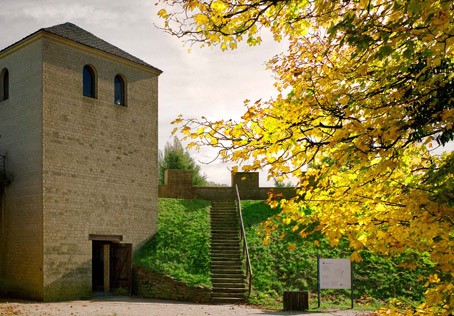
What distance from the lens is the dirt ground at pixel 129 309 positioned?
14445mm

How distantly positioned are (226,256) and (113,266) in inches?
178

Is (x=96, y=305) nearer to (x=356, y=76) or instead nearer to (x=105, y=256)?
(x=105, y=256)

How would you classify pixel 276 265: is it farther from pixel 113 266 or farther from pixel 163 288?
pixel 113 266

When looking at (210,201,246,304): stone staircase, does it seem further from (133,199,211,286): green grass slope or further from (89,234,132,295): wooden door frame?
(89,234,132,295): wooden door frame

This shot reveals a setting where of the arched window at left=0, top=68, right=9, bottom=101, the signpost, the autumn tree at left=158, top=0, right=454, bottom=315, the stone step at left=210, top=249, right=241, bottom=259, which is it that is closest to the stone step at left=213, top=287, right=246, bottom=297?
the stone step at left=210, top=249, right=241, bottom=259

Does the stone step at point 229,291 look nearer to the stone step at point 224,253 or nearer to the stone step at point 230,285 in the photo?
the stone step at point 230,285

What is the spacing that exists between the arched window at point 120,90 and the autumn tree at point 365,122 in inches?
636

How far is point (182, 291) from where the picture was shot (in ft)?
59.2

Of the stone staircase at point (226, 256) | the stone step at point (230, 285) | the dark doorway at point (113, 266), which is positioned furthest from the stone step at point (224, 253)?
the dark doorway at point (113, 266)

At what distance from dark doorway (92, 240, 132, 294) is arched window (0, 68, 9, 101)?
664cm

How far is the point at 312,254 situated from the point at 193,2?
661 inches

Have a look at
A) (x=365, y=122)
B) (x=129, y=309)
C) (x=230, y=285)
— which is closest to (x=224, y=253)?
(x=230, y=285)

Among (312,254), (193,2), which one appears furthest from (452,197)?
(312,254)

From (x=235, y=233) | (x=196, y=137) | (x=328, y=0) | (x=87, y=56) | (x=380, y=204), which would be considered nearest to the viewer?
(x=328, y=0)
